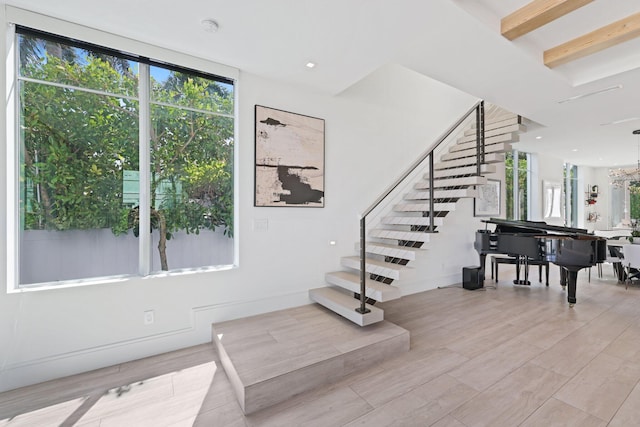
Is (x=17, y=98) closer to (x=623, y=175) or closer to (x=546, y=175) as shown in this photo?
(x=546, y=175)

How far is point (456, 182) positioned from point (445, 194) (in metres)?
0.23

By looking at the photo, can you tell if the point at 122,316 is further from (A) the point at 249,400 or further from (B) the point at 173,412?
(A) the point at 249,400

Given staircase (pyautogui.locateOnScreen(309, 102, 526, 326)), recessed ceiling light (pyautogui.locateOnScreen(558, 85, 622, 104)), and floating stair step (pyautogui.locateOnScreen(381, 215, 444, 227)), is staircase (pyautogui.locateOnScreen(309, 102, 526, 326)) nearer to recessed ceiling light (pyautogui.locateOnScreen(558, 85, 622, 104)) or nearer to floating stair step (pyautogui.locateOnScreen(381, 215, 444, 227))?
floating stair step (pyautogui.locateOnScreen(381, 215, 444, 227))

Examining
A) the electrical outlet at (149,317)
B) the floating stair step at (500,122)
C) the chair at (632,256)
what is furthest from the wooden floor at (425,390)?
the floating stair step at (500,122)

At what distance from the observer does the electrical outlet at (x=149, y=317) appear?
8.66 ft

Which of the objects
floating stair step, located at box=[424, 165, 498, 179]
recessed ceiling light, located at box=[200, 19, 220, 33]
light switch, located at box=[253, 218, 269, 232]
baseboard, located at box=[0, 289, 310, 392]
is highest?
recessed ceiling light, located at box=[200, 19, 220, 33]

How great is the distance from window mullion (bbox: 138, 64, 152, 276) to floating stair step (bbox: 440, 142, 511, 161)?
471cm

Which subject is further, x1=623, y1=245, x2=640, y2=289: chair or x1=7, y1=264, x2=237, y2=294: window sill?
x1=623, y1=245, x2=640, y2=289: chair

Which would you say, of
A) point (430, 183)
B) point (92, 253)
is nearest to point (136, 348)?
point (92, 253)

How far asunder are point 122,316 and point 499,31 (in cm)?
439

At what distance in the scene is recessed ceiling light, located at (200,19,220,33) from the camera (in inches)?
90.3

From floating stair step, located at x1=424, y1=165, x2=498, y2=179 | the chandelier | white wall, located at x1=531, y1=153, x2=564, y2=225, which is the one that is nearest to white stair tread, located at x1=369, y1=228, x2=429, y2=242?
floating stair step, located at x1=424, y1=165, x2=498, y2=179

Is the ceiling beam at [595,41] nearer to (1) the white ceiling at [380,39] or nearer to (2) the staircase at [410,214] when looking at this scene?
(1) the white ceiling at [380,39]

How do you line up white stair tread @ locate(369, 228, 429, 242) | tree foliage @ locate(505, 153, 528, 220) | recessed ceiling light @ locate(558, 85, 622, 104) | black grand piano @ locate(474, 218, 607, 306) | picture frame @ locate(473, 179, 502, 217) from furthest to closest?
1. tree foliage @ locate(505, 153, 528, 220)
2. picture frame @ locate(473, 179, 502, 217)
3. black grand piano @ locate(474, 218, 607, 306)
4. recessed ceiling light @ locate(558, 85, 622, 104)
5. white stair tread @ locate(369, 228, 429, 242)
